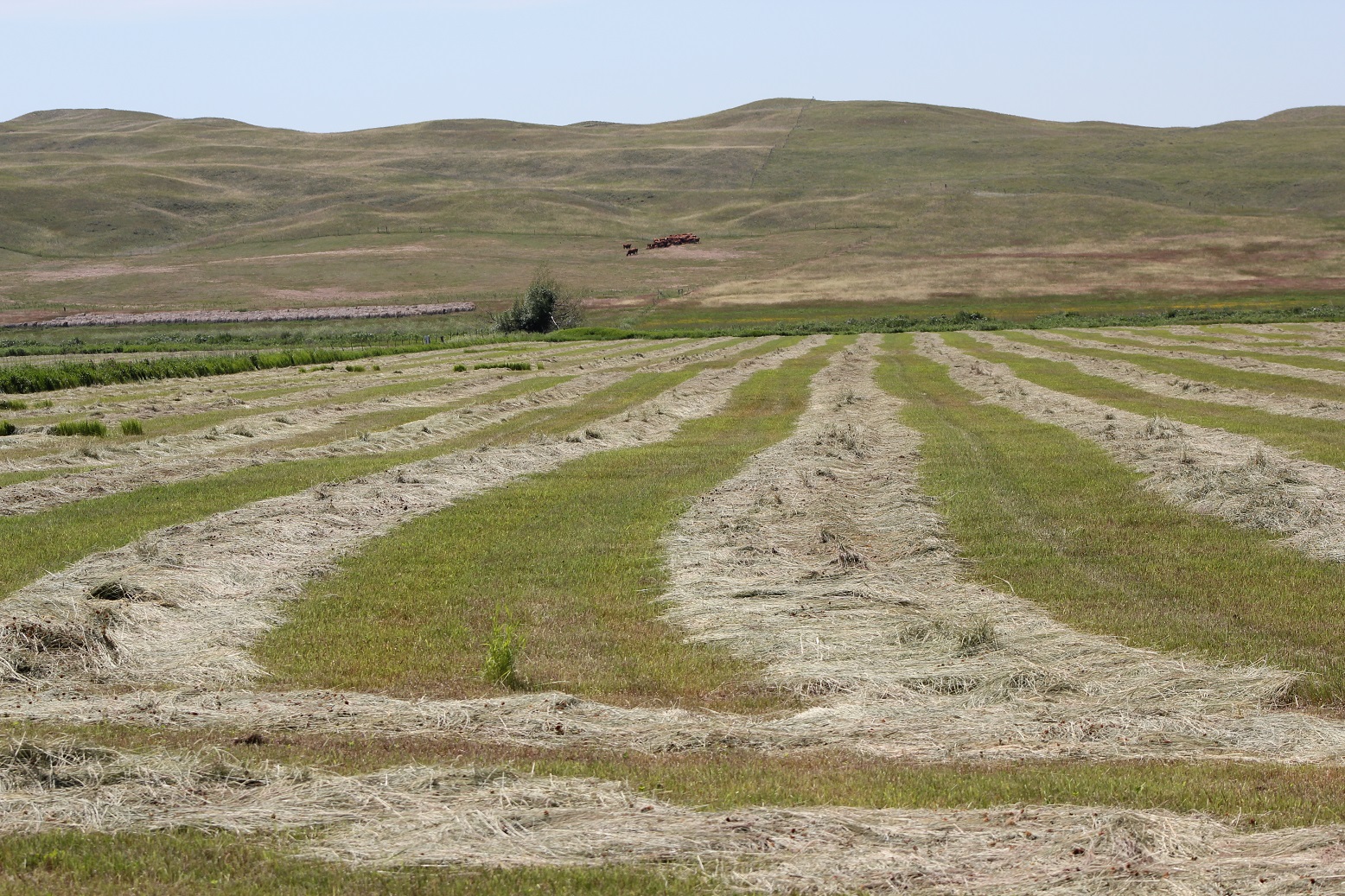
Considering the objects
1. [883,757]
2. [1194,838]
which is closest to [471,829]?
[883,757]

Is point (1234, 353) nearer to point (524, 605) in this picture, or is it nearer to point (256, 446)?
point (256, 446)

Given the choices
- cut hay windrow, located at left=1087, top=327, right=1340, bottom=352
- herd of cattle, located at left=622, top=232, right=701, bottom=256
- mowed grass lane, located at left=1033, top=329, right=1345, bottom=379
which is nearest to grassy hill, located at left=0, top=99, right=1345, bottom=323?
herd of cattle, located at left=622, top=232, right=701, bottom=256

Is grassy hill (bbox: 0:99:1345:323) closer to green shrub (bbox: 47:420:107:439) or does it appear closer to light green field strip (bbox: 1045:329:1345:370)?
light green field strip (bbox: 1045:329:1345:370)

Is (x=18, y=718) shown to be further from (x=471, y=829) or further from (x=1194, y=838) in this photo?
(x=1194, y=838)

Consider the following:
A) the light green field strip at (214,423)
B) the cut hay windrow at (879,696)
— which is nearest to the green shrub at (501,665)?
the cut hay windrow at (879,696)

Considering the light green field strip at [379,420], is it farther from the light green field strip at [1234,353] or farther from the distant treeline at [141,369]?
the light green field strip at [1234,353]

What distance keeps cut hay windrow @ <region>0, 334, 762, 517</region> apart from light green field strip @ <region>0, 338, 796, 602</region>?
1.88ft

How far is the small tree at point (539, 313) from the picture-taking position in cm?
8738

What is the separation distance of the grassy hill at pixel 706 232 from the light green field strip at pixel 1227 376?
46.3m

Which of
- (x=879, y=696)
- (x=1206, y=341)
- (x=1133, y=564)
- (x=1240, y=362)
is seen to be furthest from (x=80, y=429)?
(x=1206, y=341)

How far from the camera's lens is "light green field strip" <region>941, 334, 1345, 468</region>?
24.0m

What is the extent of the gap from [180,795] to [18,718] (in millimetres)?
2773

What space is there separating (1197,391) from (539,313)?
189ft

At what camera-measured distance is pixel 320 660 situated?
11.4m
